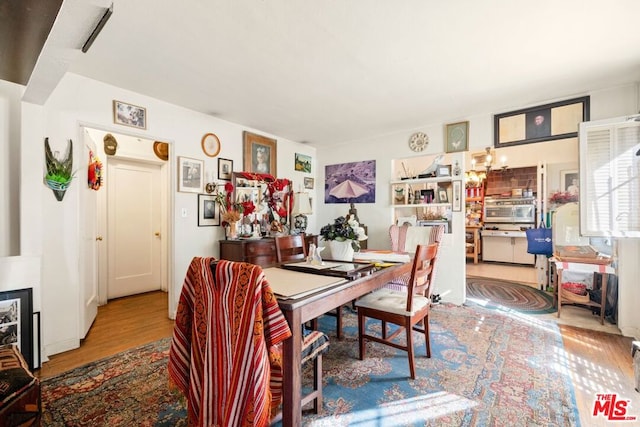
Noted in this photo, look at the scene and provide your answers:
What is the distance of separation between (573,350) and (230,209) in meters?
3.82

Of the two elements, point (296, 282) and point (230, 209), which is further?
point (230, 209)

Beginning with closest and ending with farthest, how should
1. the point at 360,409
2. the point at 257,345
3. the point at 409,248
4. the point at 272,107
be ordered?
the point at 257,345 < the point at 360,409 < the point at 272,107 < the point at 409,248

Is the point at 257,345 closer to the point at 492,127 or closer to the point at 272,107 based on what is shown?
the point at 272,107

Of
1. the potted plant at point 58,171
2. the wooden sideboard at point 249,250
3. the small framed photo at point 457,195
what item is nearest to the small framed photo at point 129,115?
the potted plant at point 58,171

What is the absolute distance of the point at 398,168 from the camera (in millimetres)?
4605

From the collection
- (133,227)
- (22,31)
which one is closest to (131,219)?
(133,227)

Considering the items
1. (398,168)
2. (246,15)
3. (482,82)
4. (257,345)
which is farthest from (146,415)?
(398,168)

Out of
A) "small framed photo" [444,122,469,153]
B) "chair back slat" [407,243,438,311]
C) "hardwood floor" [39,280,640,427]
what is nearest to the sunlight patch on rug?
"chair back slat" [407,243,438,311]

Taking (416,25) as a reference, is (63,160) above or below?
below

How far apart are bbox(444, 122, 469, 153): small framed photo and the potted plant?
4178 millimetres

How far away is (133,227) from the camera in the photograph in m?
4.38

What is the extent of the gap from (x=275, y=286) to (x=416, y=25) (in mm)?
1924

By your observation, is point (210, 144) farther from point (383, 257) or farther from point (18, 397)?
point (18, 397)

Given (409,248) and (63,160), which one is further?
(409,248)
